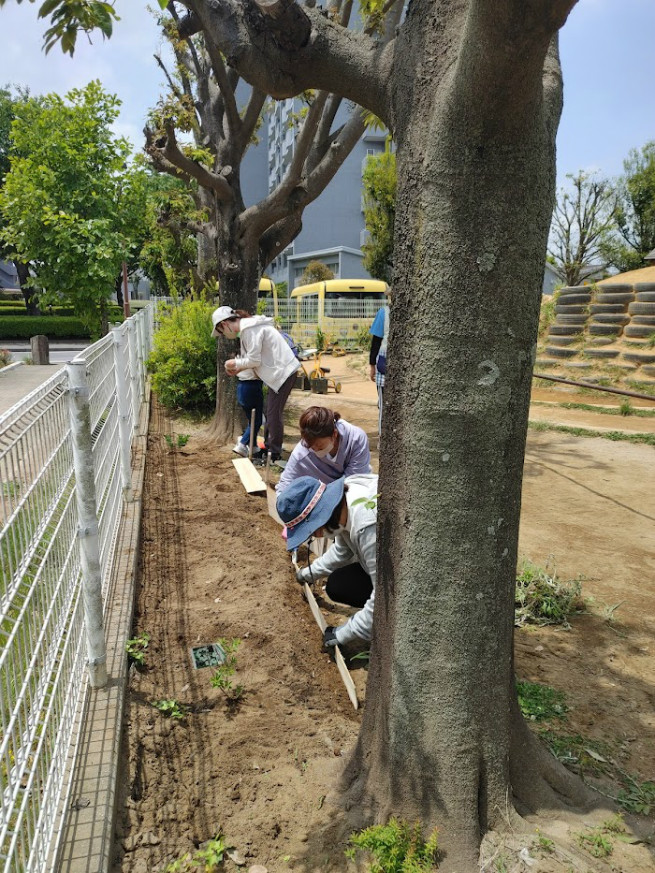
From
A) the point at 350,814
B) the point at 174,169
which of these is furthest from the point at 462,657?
the point at 174,169

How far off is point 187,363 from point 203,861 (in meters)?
7.75

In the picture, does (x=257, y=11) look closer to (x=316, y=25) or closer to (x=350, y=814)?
(x=316, y=25)

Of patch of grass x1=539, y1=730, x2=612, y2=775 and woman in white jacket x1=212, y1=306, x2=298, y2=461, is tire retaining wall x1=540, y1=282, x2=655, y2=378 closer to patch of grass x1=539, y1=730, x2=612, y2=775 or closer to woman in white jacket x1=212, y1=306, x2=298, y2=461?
woman in white jacket x1=212, y1=306, x2=298, y2=461

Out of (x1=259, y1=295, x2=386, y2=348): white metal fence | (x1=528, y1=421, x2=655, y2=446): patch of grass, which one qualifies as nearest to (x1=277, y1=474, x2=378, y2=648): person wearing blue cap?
(x1=528, y1=421, x2=655, y2=446): patch of grass

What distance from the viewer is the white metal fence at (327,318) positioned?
77.0 feet

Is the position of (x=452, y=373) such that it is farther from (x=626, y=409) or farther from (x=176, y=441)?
(x=626, y=409)

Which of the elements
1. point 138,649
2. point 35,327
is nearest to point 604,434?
point 138,649

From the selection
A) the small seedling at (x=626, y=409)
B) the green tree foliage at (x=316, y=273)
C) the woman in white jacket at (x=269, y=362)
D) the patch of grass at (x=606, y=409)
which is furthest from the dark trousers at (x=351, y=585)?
the green tree foliage at (x=316, y=273)

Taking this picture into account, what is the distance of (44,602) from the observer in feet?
7.29

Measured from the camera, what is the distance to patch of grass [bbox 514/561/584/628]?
3.93 metres

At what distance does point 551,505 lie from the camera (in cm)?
626

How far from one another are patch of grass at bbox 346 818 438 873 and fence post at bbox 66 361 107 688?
1.36 metres

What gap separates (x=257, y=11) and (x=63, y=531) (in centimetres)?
→ 201

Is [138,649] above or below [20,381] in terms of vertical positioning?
above
